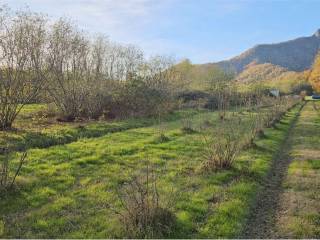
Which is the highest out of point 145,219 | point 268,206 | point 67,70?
point 67,70

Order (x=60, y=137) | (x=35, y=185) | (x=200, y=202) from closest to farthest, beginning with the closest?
(x=200, y=202), (x=35, y=185), (x=60, y=137)

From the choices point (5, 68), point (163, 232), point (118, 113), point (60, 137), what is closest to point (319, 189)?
point (163, 232)

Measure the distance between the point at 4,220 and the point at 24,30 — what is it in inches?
489

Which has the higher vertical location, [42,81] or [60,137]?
[42,81]

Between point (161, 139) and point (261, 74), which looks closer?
point (161, 139)

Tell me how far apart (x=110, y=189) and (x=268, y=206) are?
11.0 ft

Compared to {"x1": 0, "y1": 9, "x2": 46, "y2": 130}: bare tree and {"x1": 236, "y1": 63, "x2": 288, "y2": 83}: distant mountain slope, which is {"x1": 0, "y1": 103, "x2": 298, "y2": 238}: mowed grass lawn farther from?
{"x1": 236, "y1": 63, "x2": 288, "y2": 83}: distant mountain slope

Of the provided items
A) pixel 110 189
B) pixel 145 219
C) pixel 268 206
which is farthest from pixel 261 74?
pixel 145 219

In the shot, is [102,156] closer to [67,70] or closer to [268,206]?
[268,206]

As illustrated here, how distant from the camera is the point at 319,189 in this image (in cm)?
855

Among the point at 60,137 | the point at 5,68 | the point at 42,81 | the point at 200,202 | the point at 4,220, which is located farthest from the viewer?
the point at 42,81

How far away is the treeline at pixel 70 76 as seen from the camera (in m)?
16.0

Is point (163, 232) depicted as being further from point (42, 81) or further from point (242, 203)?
point (42, 81)

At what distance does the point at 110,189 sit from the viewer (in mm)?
7977
